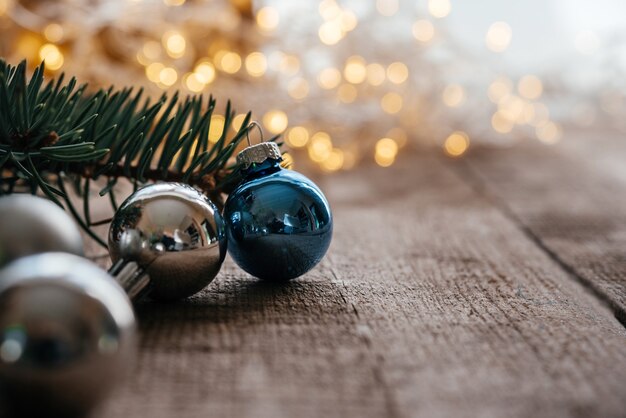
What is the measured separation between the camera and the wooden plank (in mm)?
569

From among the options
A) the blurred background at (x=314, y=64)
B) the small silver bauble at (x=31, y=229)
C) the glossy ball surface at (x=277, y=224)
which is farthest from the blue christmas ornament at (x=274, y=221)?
the blurred background at (x=314, y=64)

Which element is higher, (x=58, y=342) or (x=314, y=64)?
(x=314, y=64)

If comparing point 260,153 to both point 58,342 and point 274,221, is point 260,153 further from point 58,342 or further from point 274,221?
point 58,342

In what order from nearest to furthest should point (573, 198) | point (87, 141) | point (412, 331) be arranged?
point (412, 331) → point (87, 141) → point (573, 198)

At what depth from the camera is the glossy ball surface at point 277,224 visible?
45 centimetres

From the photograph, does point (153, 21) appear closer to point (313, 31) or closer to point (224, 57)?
point (224, 57)

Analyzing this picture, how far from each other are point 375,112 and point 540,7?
2.33ft

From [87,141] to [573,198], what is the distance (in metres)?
0.55

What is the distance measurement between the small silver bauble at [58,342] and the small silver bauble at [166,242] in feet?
0.35

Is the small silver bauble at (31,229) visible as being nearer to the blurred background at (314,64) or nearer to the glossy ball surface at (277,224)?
the glossy ball surface at (277,224)

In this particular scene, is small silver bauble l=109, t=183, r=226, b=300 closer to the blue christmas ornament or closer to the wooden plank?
the blue christmas ornament

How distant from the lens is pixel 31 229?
38 centimetres

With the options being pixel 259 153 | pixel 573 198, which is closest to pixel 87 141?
pixel 259 153

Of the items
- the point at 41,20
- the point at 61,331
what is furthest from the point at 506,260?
the point at 41,20
